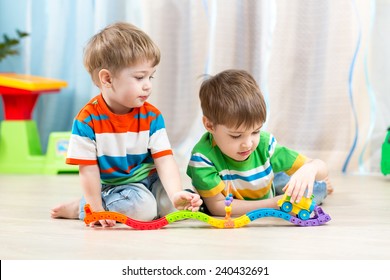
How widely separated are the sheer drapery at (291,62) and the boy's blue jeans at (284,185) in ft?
2.12

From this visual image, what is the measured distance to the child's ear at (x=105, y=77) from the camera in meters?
1.36

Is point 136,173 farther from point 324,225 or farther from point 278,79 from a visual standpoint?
point 278,79

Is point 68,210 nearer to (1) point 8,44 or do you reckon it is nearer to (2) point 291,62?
(2) point 291,62

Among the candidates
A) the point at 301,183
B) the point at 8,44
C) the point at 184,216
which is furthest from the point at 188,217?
the point at 8,44

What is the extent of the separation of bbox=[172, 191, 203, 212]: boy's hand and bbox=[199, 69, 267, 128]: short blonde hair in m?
0.17

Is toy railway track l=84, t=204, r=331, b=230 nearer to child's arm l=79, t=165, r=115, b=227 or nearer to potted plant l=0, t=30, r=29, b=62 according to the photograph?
Result: child's arm l=79, t=165, r=115, b=227

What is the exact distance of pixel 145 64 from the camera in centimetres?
134

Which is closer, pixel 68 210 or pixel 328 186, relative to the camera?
pixel 68 210

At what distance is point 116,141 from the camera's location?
1.39m

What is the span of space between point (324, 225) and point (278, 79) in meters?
1.02

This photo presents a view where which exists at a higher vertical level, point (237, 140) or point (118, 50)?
point (118, 50)

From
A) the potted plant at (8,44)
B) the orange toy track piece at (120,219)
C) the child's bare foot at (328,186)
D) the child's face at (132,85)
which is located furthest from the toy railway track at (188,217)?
the potted plant at (8,44)

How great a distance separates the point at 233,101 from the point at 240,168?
0.17 metres

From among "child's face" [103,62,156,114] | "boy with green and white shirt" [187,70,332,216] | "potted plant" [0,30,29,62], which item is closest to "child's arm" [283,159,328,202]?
"boy with green and white shirt" [187,70,332,216]
